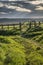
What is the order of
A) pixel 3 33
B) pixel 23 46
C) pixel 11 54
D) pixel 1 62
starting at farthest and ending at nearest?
pixel 3 33, pixel 23 46, pixel 11 54, pixel 1 62

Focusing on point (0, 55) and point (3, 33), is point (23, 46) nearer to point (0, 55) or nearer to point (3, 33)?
point (0, 55)

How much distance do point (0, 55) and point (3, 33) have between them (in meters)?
44.9

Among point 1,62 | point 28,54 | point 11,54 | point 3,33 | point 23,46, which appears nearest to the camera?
point 1,62

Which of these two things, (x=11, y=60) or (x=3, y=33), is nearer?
(x=11, y=60)

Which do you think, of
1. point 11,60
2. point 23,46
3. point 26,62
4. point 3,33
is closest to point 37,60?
point 26,62

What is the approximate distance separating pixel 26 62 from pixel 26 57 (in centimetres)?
215

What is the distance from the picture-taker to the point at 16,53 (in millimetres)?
42094

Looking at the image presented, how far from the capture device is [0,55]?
40.7 metres

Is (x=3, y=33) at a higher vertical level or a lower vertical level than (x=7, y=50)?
lower

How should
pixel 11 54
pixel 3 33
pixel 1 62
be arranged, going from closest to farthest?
pixel 1 62 < pixel 11 54 < pixel 3 33

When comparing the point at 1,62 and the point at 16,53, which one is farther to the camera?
the point at 16,53

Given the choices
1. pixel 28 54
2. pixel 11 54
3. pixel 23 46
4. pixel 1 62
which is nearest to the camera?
pixel 1 62

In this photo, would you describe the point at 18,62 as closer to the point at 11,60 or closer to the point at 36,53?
the point at 11,60

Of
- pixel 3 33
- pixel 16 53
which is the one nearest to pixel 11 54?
pixel 16 53
